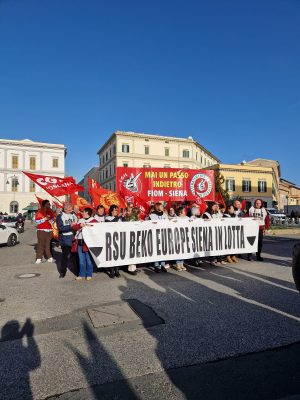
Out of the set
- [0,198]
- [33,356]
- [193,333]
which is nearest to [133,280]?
[193,333]

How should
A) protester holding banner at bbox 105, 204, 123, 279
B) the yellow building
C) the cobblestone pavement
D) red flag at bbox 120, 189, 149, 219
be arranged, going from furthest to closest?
the yellow building < red flag at bbox 120, 189, 149, 219 < protester holding banner at bbox 105, 204, 123, 279 < the cobblestone pavement

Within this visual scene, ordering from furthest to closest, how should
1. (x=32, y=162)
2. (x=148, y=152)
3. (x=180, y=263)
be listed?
(x=148, y=152) → (x=32, y=162) → (x=180, y=263)

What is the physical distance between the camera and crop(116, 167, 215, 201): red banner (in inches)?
389

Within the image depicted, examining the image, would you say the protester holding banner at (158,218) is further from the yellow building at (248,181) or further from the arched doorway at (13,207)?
the arched doorway at (13,207)

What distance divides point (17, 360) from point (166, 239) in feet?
15.4

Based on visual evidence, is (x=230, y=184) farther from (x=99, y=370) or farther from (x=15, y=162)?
(x=99, y=370)

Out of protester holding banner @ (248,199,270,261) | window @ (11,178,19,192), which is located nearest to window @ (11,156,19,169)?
window @ (11,178,19,192)

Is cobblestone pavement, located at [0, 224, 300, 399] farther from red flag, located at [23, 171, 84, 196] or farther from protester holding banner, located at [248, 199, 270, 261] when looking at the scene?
red flag, located at [23, 171, 84, 196]

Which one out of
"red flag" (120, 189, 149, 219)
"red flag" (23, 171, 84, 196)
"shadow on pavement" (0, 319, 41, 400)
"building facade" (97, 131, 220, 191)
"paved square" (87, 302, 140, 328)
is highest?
"building facade" (97, 131, 220, 191)

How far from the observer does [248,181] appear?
53000 millimetres

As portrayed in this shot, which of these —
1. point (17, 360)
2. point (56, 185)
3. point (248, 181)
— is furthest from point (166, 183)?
point (248, 181)

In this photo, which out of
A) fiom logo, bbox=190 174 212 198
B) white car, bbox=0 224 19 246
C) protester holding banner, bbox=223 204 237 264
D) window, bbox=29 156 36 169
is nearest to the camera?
protester holding banner, bbox=223 204 237 264

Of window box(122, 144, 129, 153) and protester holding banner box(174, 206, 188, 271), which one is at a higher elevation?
window box(122, 144, 129, 153)

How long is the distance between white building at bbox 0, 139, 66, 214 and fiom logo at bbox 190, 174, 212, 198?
172 ft
